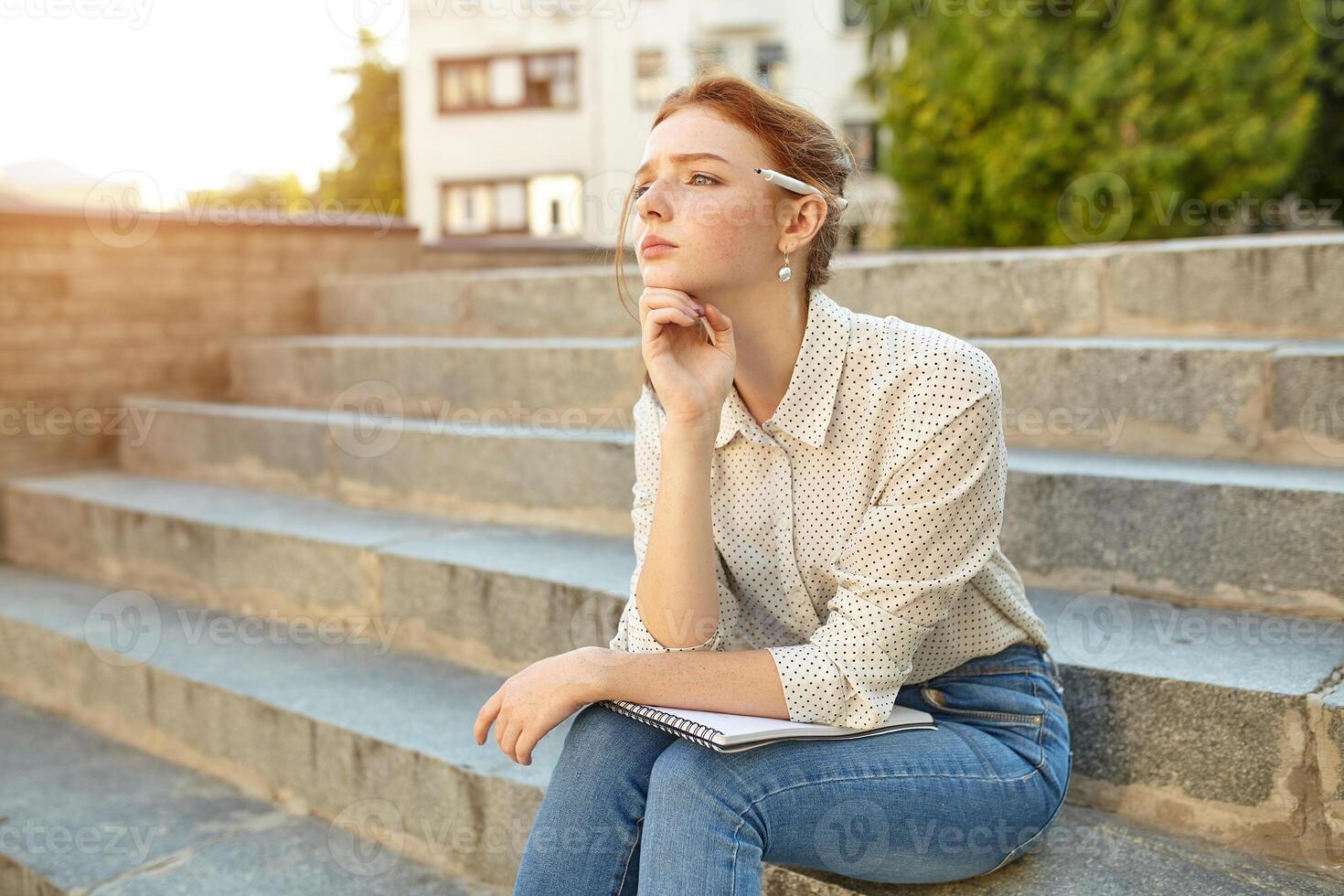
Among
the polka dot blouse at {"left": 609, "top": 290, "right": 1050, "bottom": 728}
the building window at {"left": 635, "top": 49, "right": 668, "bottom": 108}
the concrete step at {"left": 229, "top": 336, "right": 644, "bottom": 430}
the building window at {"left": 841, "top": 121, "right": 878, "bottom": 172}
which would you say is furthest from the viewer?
the building window at {"left": 635, "top": 49, "right": 668, "bottom": 108}

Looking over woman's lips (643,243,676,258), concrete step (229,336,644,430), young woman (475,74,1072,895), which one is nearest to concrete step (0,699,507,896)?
young woman (475,74,1072,895)

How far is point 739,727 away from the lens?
1.55m

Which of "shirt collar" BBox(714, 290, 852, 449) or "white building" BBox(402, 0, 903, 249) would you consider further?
"white building" BBox(402, 0, 903, 249)

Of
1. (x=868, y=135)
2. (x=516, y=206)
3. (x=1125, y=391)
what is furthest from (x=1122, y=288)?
(x=516, y=206)

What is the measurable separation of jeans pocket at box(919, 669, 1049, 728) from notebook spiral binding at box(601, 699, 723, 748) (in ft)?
1.44

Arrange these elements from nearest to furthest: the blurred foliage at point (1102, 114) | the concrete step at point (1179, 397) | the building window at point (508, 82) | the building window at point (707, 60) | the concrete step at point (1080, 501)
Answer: the building window at point (707, 60), the concrete step at point (1080, 501), the concrete step at point (1179, 397), the blurred foliage at point (1102, 114), the building window at point (508, 82)

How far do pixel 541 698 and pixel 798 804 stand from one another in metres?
0.42

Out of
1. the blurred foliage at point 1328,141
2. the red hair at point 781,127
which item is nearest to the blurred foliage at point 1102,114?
the blurred foliage at point 1328,141

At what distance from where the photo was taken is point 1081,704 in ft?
6.54

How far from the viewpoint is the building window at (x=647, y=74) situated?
2172 centimetres

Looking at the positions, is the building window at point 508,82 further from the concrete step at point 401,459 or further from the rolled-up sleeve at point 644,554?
the rolled-up sleeve at point 644,554

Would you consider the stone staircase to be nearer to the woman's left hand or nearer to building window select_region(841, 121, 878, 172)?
the woman's left hand

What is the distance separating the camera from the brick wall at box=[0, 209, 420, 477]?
452 centimetres

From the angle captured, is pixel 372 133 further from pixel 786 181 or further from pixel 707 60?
pixel 786 181
